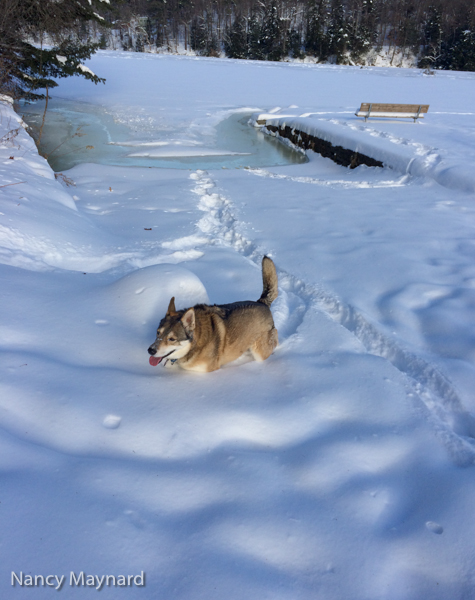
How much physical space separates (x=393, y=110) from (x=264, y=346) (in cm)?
1572

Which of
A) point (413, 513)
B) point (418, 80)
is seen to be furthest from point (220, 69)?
point (413, 513)

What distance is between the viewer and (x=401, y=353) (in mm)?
3996

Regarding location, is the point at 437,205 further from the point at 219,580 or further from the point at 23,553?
the point at 23,553

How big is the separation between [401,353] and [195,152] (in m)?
11.9

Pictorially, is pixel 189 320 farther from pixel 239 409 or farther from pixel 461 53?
pixel 461 53

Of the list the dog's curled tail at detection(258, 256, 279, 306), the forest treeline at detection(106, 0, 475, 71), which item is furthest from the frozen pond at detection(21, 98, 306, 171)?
the forest treeline at detection(106, 0, 475, 71)

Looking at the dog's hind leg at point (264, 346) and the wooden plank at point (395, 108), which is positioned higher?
the wooden plank at point (395, 108)

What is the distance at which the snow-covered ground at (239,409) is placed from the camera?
6.27 feet

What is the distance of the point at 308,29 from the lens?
164 feet

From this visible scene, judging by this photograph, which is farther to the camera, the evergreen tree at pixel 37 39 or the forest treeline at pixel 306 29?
the forest treeline at pixel 306 29

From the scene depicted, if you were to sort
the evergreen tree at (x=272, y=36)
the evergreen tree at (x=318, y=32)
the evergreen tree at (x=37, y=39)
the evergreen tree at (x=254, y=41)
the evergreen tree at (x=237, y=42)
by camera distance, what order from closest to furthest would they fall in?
the evergreen tree at (x=37, y=39), the evergreen tree at (x=318, y=32), the evergreen tree at (x=272, y=36), the evergreen tree at (x=254, y=41), the evergreen tree at (x=237, y=42)

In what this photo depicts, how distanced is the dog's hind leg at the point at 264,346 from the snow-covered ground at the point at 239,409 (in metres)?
0.12

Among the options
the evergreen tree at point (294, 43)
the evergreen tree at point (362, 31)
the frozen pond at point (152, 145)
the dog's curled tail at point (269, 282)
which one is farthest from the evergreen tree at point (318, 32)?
the dog's curled tail at point (269, 282)

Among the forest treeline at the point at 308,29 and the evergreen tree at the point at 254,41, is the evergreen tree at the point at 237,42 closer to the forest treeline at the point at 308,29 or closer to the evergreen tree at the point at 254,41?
the forest treeline at the point at 308,29
